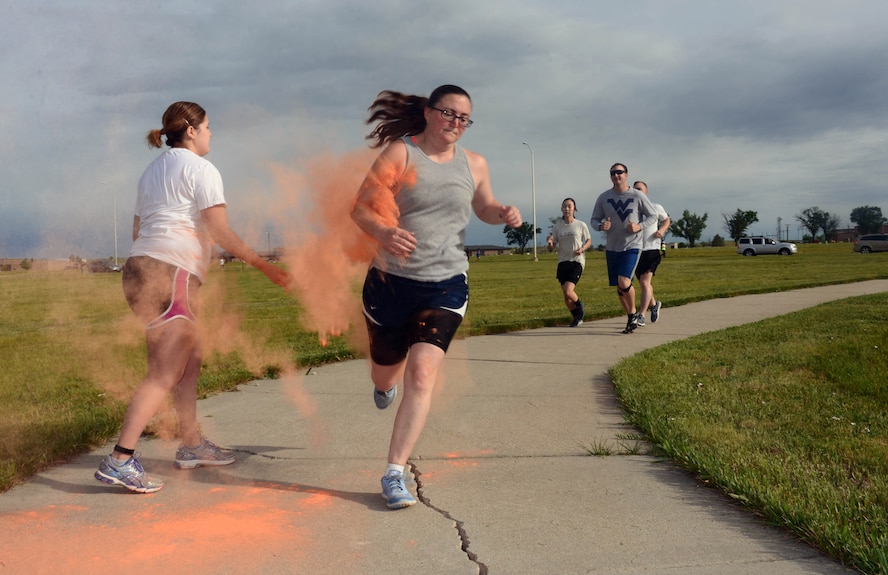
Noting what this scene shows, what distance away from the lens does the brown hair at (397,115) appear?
4094 mm

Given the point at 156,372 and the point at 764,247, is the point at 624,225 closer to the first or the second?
the point at 156,372

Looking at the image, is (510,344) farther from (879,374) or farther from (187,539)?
(187,539)

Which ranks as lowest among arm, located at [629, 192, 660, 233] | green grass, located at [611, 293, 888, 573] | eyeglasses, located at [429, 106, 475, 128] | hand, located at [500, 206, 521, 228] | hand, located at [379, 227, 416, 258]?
green grass, located at [611, 293, 888, 573]

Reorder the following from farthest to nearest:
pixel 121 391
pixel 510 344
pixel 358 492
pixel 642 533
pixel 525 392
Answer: pixel 510 344
pixel 121 391
pixel 525 392
pixel 358 492
pixel 642 533

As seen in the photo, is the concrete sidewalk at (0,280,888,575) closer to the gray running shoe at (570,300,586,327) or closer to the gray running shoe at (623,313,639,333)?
the gray running shoe at (623,313,639,333)

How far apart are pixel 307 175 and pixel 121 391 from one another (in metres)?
3.13

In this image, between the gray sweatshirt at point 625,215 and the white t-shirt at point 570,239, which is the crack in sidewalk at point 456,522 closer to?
the gray sweatshirt at point 625,215

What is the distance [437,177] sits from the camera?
3822 mm

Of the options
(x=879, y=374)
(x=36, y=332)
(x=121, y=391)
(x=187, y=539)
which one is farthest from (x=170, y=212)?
(x=36, y=332)

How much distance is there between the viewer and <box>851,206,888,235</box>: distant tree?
4956 inches

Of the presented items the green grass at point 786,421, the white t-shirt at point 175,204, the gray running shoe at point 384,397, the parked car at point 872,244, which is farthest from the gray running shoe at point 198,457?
the parked car at point 872,244

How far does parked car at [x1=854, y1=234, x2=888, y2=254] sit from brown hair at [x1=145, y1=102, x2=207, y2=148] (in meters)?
58.4

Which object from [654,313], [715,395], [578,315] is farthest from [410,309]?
[654,313]

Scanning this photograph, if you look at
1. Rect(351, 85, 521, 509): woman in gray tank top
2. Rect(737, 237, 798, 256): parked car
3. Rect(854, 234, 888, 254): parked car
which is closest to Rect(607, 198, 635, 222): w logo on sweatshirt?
Rect(351, 85, 521, 509): woman in gray tank top
